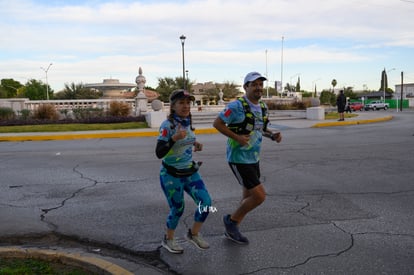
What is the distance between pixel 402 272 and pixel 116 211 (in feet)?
11.9

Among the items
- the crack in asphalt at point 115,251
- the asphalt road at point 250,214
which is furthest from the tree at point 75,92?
the crack in asphalt at point 115,251

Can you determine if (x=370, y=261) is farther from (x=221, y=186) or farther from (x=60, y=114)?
(x=60, y=114)

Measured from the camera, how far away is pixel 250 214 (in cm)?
525

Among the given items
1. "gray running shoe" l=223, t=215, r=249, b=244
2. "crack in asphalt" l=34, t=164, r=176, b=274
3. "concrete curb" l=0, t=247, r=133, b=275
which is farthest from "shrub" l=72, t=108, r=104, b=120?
"gray running shoe" l=223, t=215, r=249, b=244

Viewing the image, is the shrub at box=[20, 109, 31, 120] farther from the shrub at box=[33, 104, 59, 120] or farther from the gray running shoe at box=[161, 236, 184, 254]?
the gray running shoe at box=[161, 236, 184, 254]

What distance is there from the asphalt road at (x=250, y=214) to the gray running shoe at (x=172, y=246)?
0.06 m

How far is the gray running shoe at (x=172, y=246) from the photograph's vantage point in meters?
4.00

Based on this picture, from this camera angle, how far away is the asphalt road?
3.85 metres

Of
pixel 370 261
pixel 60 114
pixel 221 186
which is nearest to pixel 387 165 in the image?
pixel 221 186

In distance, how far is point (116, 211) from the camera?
5.49m

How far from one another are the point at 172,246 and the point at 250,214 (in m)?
1.53

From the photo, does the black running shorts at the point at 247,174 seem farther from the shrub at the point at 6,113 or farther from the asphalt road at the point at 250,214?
the shrub at the point at 6,113

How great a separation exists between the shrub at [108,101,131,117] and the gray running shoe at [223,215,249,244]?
784 inches

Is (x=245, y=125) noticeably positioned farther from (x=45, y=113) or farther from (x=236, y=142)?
(x=45, y=113)
